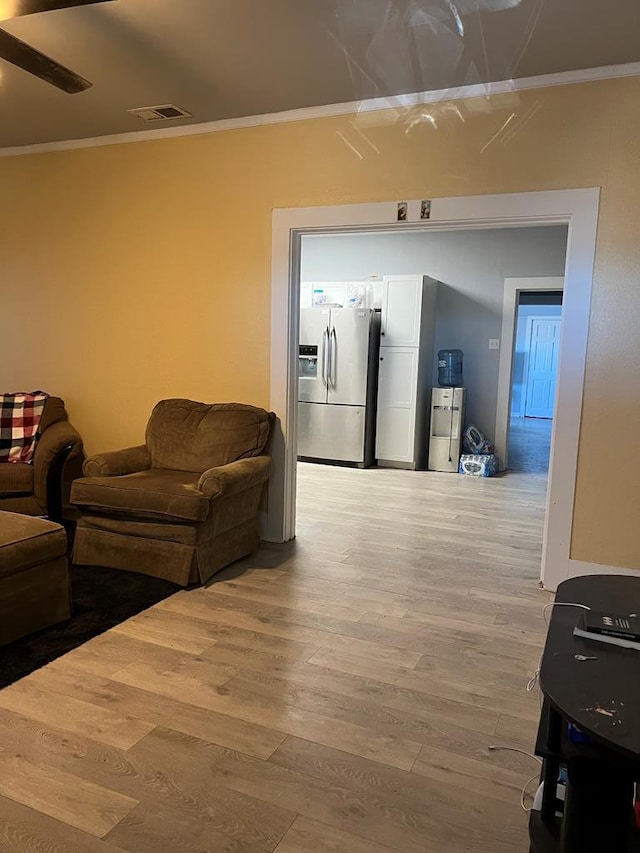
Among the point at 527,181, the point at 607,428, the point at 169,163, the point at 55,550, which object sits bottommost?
the point at 55,550

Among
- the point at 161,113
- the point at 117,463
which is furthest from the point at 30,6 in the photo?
the point at 117,463

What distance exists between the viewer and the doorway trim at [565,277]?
303 centimetres

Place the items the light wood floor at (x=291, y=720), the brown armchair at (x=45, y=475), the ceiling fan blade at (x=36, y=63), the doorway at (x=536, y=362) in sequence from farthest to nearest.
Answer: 1. the doorway at (x=536, y=362)
2. the brown armchair at (x=45, y=475)
3. the ceiling fan blade at (x=36, y=63)
4. the light wood floor at (x=291, y=720)

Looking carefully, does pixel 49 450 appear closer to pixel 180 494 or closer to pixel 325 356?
pixel 180 494

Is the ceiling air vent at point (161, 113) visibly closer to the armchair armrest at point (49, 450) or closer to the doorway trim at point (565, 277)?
the doorway trim at point (565, 277)

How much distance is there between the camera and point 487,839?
1.60 metres

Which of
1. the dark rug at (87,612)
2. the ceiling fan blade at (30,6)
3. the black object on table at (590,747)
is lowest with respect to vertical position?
the dark rug at (87,612)

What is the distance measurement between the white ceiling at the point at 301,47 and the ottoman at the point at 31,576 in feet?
6.92

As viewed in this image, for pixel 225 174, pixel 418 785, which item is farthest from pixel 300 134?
pixel 418 785

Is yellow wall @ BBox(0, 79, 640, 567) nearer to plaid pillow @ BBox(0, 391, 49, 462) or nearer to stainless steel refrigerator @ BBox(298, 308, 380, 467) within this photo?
plaid pillow @ BBox(0, 391, 49, 462)

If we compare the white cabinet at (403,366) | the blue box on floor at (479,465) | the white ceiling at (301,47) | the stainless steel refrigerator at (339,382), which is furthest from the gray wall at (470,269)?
the white ceiling at (301,47)

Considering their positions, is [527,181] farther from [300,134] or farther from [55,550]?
[55,550]

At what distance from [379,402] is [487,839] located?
5.06 metres

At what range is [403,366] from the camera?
20.9ft
